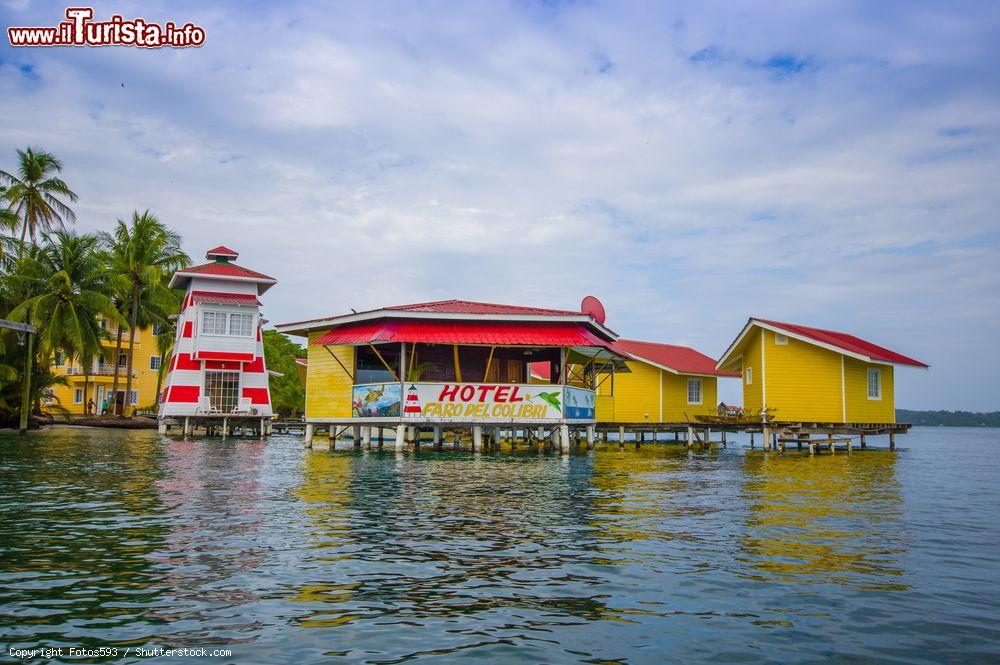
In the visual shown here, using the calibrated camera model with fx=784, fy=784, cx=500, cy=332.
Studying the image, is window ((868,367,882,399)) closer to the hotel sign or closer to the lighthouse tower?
the hotel sign

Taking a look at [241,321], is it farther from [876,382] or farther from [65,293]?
[876,382]

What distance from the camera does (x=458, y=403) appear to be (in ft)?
91.5

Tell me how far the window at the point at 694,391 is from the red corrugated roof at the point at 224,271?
77.6ft

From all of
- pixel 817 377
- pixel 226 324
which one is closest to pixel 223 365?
pixel 226 324

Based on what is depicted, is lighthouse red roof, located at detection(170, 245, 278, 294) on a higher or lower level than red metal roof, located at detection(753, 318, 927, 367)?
higher

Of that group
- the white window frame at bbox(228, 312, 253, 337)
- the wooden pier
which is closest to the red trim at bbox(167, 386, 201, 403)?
the white window frame at bbox(228, 312, 253, 337)

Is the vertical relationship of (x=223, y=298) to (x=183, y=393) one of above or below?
above

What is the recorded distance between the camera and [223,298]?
42.5 metres

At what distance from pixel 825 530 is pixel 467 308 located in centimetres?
1997

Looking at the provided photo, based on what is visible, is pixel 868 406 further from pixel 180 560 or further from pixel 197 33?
pixel 180 560

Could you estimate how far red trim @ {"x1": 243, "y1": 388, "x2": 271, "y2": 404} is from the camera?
4442 cm

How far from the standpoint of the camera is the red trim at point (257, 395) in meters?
44.4

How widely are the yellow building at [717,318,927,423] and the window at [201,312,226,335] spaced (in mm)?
27027

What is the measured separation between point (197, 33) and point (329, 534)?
1516 cm
